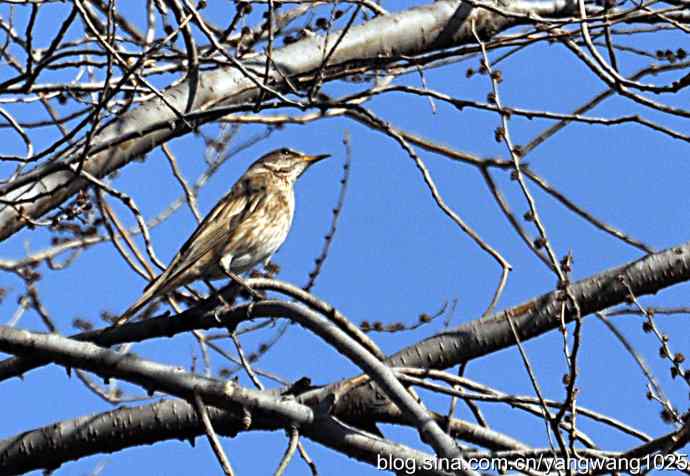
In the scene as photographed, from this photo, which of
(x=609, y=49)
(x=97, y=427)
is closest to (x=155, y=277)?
(x=97, y=427)

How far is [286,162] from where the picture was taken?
9.52 metres

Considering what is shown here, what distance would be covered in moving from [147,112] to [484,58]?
187 centimetres

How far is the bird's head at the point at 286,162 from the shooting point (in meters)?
9.40

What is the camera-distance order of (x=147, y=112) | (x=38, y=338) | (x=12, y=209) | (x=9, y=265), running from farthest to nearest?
(x=9, y=265), (x=147, y=112), (x=12, y=209), (x=38, y=338)

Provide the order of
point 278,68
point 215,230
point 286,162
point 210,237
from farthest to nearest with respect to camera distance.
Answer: point 286,162 → point 215,230 → point 210,237 → point 278,68

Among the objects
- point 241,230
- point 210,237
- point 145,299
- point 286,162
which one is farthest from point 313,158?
point 145,299

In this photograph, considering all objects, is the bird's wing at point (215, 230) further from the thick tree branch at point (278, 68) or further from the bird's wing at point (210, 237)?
the thick tree branch at point (278, 68)

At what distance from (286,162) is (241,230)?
4.77ft

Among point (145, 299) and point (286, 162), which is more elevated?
point (286, 162)

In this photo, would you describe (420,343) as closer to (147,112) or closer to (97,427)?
(97,427)

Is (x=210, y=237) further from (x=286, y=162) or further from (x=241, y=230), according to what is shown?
(x=286, y=162)

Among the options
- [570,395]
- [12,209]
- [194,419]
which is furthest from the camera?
[12,209]

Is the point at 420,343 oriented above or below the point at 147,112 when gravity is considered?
below

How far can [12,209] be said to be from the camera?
626cm
